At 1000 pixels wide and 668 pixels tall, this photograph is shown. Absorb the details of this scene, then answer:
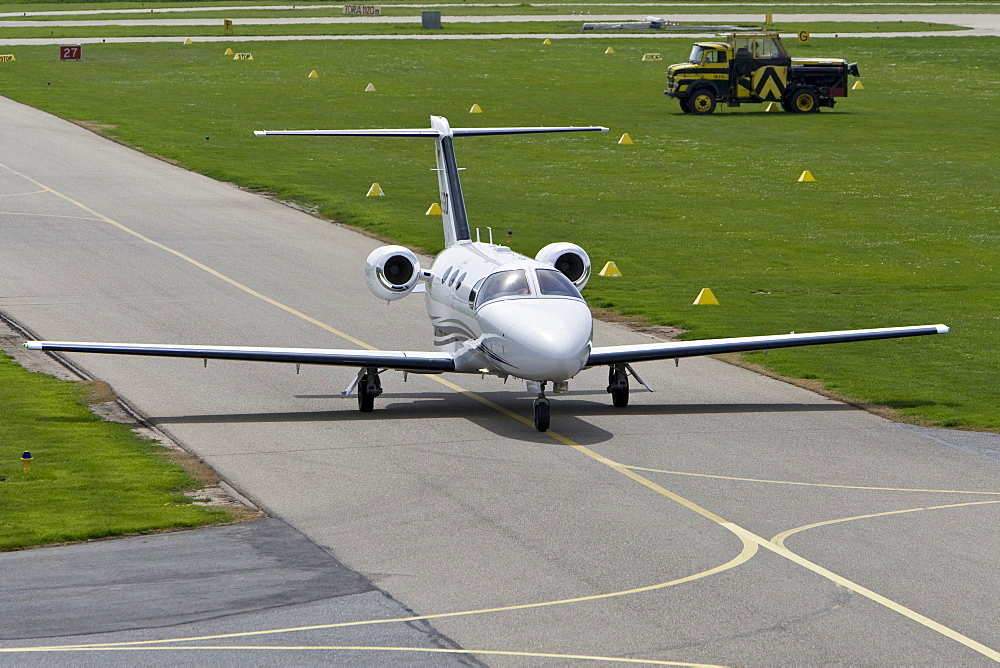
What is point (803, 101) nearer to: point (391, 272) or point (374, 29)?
point (374, 29)

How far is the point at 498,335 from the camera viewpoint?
2259 cm

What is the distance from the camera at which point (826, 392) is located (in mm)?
26094

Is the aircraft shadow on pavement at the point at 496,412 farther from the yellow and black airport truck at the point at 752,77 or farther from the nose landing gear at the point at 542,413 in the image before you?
the yellow and black airport truck at the point at 752,77

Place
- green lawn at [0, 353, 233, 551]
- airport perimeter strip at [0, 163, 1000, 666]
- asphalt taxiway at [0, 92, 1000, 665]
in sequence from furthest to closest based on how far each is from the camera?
green lawn at [0, 353, 233, 551], asphalt taxiway at [0, 92, 1000, 665], airport perimeter strip at [0, 163, 1000, 666]

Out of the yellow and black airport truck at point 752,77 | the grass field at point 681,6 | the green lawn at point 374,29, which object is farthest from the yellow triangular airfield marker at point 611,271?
the grass field at point 681,6

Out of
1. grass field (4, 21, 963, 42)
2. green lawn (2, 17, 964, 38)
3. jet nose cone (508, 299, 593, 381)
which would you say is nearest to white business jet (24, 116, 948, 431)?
jet nose cone (508, 299, 593, 381)

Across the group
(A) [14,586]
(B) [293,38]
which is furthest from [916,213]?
(B) [293,38]

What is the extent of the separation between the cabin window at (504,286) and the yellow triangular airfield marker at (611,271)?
46.5 ft

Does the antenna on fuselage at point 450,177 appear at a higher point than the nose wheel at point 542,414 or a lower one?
higher

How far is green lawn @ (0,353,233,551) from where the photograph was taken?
1806cm

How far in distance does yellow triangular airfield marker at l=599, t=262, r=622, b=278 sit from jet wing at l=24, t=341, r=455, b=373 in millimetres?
14412

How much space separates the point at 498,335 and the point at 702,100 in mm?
51841

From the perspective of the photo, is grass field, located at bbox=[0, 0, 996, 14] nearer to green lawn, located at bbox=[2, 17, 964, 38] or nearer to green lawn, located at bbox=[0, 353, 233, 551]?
green lawn, located at bbox=[2, 17, 964, 38]

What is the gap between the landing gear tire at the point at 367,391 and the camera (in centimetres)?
2408
